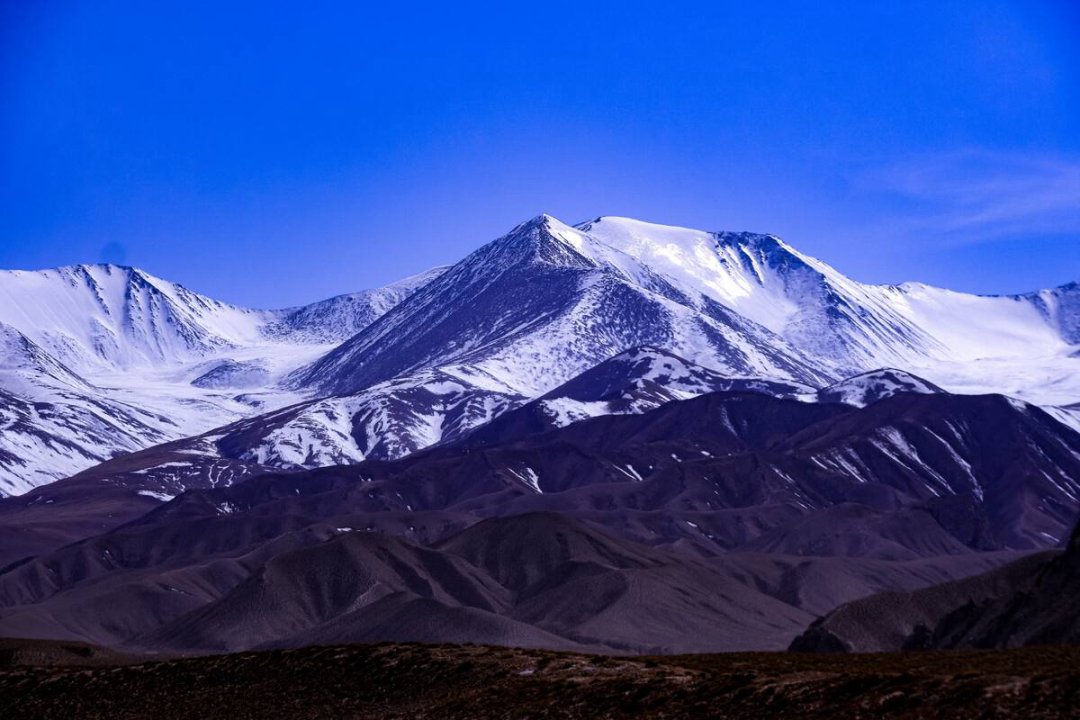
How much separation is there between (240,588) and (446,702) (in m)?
116

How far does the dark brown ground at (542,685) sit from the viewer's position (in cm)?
3669

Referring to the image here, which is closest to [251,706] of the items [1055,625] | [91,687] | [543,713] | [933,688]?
[91,687]

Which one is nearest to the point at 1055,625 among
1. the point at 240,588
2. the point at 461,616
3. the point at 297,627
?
the point at 461,616

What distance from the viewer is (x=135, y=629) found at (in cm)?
16762

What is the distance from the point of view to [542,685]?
159 feet

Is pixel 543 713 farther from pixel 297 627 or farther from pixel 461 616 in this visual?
pixel 297 627

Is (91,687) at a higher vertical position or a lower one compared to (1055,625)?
higher

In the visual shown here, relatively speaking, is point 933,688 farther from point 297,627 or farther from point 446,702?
point 297,627

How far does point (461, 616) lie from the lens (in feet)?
434

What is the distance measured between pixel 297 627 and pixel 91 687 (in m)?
92.7

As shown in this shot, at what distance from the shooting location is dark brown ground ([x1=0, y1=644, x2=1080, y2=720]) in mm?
36688

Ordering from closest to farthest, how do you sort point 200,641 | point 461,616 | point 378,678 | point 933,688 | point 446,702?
point 933,688 → point 446,702 → point 378,678 → point 461,616 → point 200,641

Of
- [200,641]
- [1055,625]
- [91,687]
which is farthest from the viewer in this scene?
[200,641]

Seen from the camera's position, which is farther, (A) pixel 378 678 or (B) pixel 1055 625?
(B) pixel 1055 625
